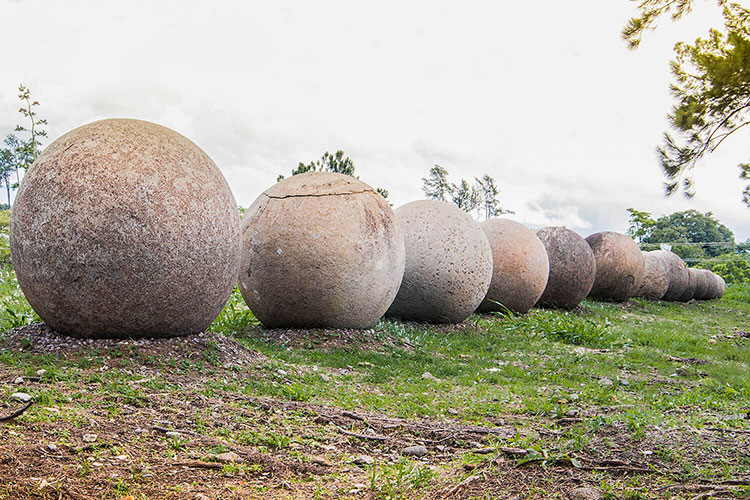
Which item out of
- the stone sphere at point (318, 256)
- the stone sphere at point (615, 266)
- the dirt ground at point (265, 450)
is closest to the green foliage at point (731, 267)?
the stone sphere at point (615, 266)

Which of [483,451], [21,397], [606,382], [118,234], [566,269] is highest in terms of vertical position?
[118,234]

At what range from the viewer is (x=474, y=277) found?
976 centimetres

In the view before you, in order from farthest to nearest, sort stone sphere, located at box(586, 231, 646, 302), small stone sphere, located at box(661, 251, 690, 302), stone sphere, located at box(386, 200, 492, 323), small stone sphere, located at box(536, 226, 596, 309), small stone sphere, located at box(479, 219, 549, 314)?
small stone sphere, located at box(661, 251, 690, 302) < stone sphere, located at box(586, 231, 646, 302) < small stone sphere, located at box(536, 226, 596, 309) < small stone sphere, located at box(479, 219, 549, 314) < stone sphere, located at box(386, 200, 492, 323)

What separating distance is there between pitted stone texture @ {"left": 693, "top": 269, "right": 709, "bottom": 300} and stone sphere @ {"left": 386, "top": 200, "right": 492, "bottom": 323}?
15.0 meters

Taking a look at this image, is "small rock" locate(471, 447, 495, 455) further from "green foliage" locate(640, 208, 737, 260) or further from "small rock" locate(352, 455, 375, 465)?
"green foliage" locate(640, 208, 737, 260)

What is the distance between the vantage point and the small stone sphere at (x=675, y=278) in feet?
64.4

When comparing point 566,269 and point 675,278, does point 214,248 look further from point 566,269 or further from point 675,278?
point 675,278

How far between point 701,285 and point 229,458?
2237 cm

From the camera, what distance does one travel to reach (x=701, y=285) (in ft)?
71.7

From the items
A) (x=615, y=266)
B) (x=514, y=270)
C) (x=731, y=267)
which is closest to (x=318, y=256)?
(x=514, y=270)

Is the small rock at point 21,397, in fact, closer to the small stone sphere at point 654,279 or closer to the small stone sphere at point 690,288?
the small stone sphere at point 654,279

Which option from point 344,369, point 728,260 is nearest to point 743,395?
point 344,369

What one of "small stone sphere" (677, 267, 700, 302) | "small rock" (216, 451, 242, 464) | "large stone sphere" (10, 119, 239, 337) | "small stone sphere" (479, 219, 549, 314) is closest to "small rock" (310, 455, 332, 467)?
"small rock" (216, 451, 242, 464)

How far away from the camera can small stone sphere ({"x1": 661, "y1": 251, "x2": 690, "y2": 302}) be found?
19.6 meters
